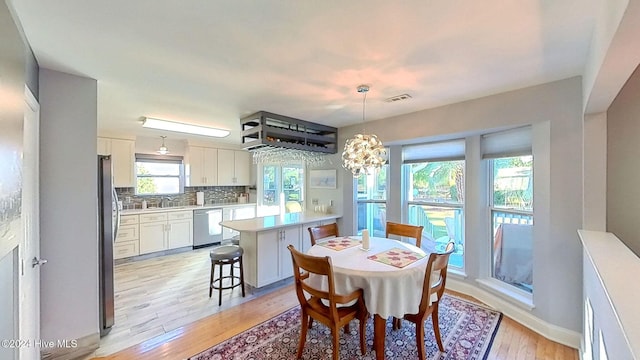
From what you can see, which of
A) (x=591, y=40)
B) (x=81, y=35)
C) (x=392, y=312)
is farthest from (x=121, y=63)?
(x=591, y=40)

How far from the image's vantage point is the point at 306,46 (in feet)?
5.77

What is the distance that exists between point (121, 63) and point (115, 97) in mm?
1046

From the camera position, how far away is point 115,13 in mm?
1401

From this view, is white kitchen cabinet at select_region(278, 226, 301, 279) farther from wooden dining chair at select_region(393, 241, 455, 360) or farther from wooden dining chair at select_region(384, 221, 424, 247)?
wooden dining chair at select_region(393, 241, 455, 360)

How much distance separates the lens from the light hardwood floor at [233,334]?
86.8 inches

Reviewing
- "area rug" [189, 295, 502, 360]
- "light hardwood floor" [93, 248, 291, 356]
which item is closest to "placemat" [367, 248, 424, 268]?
"area rug" [189, 295, 502, 360]

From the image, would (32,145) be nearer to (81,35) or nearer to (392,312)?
(81,35)

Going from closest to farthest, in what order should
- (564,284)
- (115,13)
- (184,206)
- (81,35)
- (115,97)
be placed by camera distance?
(115,13) < (81,35) < (564,284) < (115,97) < (184,206)

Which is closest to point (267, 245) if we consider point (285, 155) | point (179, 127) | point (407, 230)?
point (285, 155)

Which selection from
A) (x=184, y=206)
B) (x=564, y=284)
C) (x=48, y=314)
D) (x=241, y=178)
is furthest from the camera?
(x=241, y=178)

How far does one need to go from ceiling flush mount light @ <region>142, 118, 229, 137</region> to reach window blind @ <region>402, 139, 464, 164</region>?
3083mm

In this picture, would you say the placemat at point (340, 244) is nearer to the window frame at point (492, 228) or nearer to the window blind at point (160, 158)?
the window frame at point (492, 228)

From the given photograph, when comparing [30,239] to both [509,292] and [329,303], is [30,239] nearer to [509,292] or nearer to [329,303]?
[329,303]

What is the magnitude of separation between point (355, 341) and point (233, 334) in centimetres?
115
